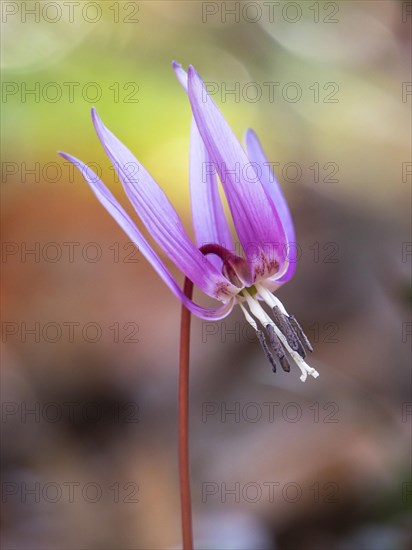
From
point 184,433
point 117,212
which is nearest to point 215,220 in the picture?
point 117,212

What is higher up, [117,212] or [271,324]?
[117,212]

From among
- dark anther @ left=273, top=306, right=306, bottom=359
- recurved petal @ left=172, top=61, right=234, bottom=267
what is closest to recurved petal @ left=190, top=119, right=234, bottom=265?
recurved petal @ left=172, top=61, right=234, bottom=267

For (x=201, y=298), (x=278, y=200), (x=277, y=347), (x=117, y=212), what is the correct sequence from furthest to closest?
(x=201, y=298)
(x=278, y=200)
(x=277, y=347)
(x=117, y=212)

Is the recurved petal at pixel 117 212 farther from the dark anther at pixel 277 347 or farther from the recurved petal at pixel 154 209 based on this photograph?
the dark anther at pixel 277 347

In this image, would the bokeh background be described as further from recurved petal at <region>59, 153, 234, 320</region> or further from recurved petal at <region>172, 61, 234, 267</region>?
recurved petal at <region>59, 153, 234, 320</region>

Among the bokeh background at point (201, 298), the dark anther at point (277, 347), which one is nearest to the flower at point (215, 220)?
the dark anther at point (277, 347)

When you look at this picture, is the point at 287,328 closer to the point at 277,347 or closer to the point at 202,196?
the point at 277,347
